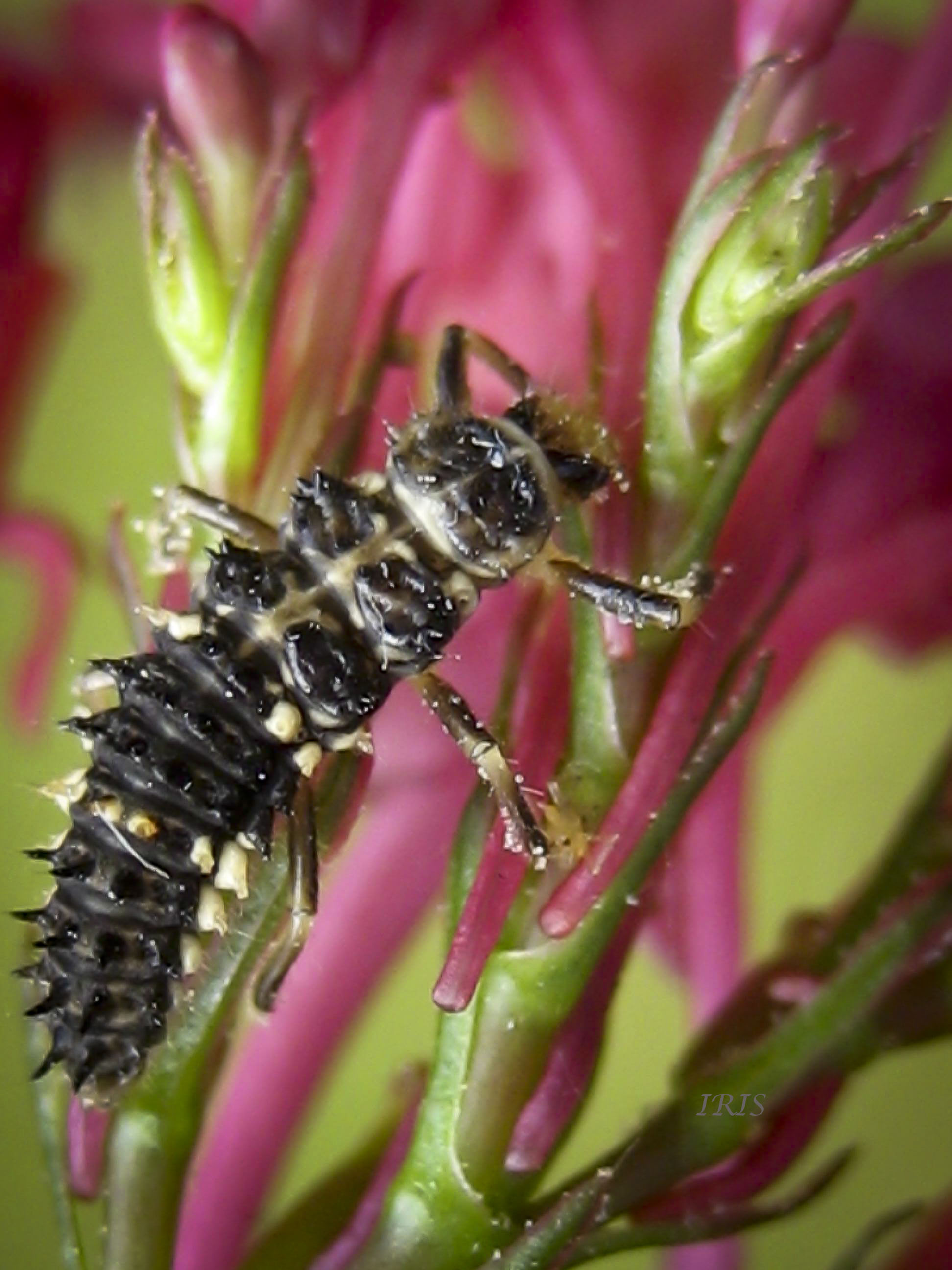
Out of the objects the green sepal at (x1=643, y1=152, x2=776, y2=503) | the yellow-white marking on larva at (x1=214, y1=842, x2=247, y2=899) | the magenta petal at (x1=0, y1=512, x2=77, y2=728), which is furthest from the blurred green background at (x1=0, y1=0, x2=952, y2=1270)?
the green sepal at (x1=643, y1=152, x2=776, y2=503)

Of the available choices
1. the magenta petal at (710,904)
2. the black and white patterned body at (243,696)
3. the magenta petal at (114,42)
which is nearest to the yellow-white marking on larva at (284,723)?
the black and white patterned body at (243,696)

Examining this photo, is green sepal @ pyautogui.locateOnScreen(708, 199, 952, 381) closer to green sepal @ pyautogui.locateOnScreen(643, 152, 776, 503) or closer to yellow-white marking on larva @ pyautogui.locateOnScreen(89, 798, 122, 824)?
green sepal @ pyautogui.locateOnScreen(643, 152, 776, 503)

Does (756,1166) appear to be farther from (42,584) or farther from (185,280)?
(42,584)

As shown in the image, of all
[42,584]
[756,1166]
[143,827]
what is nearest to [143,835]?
[143,827]

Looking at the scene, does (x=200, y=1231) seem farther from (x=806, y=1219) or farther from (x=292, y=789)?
(x=806, y=1219)

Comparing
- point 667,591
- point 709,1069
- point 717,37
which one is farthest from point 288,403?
point 717,37

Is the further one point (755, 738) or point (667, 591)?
point (755, 738)
